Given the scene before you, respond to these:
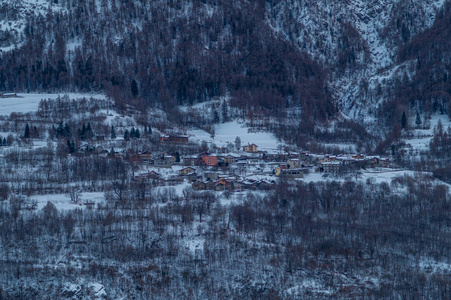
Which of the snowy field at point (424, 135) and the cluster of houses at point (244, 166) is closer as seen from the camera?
the cluster of houses at point (244, 166)

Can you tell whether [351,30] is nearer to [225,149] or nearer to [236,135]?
[236,135]

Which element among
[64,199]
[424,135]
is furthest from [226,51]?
[64,199]

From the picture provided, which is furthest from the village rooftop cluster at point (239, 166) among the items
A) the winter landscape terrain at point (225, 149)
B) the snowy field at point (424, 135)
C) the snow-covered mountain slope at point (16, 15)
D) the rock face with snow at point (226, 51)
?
the snow-covered mountain slope at point (16, 15)

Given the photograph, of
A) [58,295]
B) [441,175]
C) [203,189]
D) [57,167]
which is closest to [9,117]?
[57,167]

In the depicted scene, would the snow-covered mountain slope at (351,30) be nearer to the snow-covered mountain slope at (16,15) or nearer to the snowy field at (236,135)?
the snowy field at (236,135)

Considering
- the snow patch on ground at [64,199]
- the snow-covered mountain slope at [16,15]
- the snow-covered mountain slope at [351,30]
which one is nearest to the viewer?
the snow patch on ground at [64,199]

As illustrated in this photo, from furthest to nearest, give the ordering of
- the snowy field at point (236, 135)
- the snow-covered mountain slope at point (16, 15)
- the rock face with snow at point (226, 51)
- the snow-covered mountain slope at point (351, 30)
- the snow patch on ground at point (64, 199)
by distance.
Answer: the snow-covered mountain slope at point (351, 30) → the snow-covered mountain slope at point (16, 15) → the rock face with snow at point (226, 51) → the snowy field at point (236, 135) → the snow patch on ground at point (64, 199)

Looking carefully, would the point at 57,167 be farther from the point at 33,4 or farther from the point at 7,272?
the point at 33,4


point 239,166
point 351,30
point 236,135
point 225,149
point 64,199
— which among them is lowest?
point 64,199
